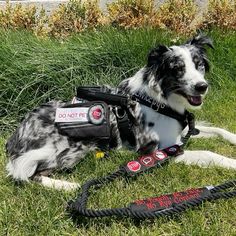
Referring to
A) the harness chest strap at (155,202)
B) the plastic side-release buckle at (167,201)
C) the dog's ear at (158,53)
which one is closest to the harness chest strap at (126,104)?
the dog's ear at (158,53)

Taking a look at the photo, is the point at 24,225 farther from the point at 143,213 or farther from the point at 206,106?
the point at 206,106

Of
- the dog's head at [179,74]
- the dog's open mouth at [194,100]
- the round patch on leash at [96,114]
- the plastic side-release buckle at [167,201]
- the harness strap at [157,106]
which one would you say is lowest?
the round patch on leash at [96,114]

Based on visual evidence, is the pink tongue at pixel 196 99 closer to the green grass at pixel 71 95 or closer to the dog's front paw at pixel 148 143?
the dog's front paw at pixel 148 143

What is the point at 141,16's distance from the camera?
686cm

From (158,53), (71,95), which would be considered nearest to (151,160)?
(158,53)

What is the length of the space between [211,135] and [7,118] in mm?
2250

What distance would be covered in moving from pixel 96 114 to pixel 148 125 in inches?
19.8

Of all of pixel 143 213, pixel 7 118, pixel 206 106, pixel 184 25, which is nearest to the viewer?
pixel 143 213

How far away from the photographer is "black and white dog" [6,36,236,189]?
3908 millimetres

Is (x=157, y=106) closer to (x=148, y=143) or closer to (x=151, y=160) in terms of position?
(x=148, y=143)

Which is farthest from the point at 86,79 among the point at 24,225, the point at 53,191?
the point at 24,225

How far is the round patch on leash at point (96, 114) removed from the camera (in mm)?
4031

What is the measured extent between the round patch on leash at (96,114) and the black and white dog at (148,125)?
158 mm

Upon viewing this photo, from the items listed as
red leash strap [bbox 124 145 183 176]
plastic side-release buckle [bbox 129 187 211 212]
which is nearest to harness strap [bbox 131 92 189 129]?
red leash strap [bbox 124 145 183 176]
